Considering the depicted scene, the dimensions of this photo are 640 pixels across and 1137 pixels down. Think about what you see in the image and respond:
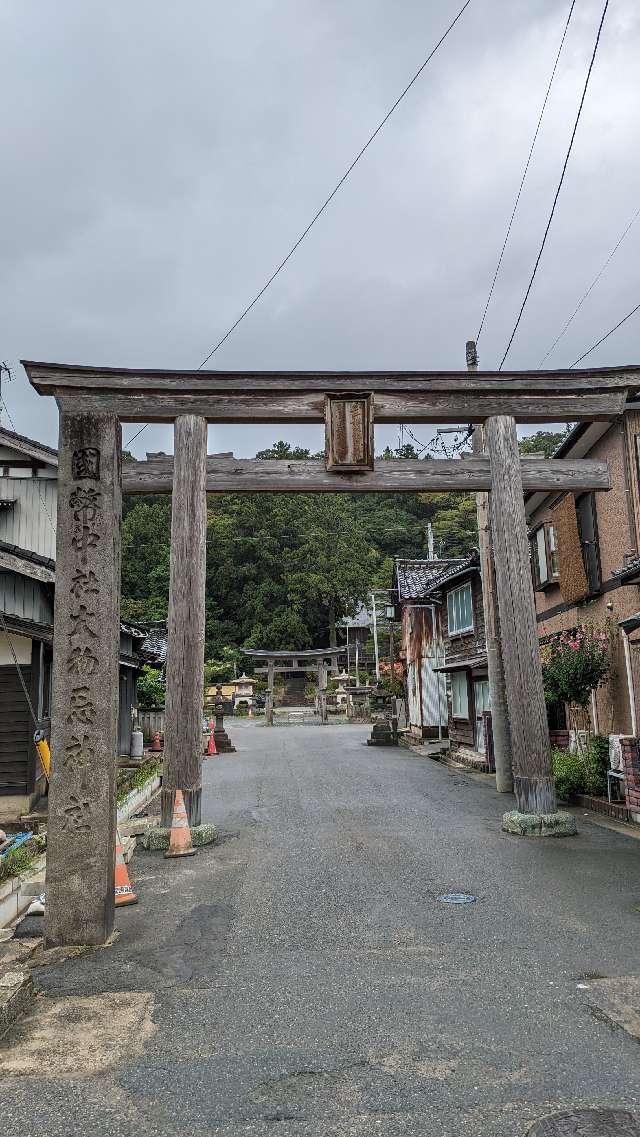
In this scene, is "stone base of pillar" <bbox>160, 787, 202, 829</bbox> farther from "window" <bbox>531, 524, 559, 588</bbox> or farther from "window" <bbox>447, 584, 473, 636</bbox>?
"window" <bbox>447, 584, 473, 636</bbox>

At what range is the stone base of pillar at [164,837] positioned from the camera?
30.7 feet

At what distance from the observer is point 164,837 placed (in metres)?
9.37

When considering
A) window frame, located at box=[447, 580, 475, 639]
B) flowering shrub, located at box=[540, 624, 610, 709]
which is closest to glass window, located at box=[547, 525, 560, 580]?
flowering shrub, located at box=[540, 624, 610, 709]

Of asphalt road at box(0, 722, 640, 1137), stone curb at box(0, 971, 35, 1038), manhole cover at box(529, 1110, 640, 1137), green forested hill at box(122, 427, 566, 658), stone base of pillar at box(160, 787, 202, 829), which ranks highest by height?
green forested hill at box(122, 427, 566, 658)

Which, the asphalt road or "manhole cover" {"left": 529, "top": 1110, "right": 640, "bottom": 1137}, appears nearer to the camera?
"manhole cover" {"left": 529, "top": 1110, "right": 640, "bottom": 1137}

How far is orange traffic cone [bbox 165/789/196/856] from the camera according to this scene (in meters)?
9.09

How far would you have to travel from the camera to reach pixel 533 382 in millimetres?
8984

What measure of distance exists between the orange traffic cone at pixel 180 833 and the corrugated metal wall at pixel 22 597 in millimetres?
5315

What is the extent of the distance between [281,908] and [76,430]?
481 centimetres

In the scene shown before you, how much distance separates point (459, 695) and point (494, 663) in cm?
1018

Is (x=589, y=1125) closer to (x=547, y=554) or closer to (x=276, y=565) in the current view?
A: (x=547, y=554)

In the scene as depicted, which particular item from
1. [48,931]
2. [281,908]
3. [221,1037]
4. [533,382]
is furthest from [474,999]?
[533,382]

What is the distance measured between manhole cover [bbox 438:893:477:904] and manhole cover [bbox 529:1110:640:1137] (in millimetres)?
3595

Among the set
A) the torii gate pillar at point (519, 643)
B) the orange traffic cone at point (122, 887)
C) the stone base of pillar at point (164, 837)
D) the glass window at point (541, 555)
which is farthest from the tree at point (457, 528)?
the orange traffic cone at point (122, 887)
